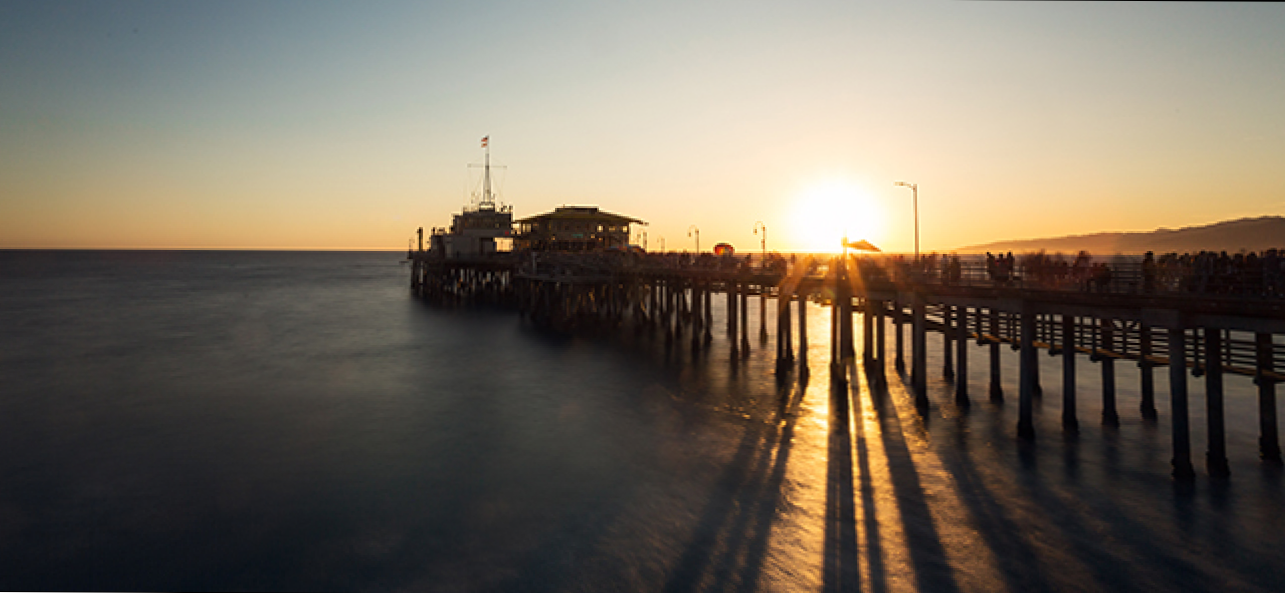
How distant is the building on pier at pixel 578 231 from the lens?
66625mm

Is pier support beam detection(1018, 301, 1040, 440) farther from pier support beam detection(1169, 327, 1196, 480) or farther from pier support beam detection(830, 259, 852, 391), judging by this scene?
pier support beam detection(830, 259, 852, 391)

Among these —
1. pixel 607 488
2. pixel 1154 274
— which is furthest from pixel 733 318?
pixel 1154 274

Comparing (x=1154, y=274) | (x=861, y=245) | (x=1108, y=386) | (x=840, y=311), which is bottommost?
(x=1108, y=386)

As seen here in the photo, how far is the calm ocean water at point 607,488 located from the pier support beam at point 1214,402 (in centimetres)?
46

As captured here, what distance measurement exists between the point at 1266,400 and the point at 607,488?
1616 centimetres

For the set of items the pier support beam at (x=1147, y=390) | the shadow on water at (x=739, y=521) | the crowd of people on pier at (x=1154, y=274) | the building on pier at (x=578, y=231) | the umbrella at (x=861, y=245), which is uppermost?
the building on pier at (x=578, y=231)

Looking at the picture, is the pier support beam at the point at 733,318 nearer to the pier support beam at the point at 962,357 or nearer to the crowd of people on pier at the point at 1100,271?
the crowd of people on pier at the point at 1100,271

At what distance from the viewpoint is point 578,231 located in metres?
68.1

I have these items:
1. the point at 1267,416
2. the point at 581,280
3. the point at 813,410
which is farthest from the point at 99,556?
the point at 581,280

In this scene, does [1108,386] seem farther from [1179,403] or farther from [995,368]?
[1179,403]

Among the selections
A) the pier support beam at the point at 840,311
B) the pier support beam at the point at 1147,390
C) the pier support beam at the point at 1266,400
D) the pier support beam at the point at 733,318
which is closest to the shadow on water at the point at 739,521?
the pier support beam at the point at 840,311

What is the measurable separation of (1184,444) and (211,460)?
25489mm

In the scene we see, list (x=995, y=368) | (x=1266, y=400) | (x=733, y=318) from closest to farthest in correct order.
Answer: (x=1266, y=400) < (x=995, y=368) < (x=733, y=318)

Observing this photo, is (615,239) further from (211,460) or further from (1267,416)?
(1267,416)
